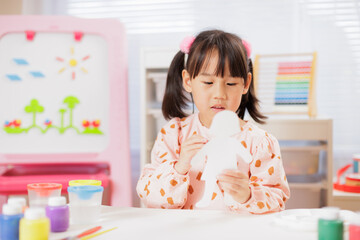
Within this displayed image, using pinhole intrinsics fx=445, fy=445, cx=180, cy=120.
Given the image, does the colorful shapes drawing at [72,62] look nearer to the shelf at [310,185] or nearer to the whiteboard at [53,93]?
the whiteboard at [53,93]

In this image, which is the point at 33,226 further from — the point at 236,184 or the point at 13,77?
the point at 13,77

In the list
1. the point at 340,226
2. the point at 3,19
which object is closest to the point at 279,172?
the point at 340,226

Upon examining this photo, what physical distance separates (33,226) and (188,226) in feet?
0.90

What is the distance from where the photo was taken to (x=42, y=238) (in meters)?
0.70

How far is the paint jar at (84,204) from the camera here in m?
0.84

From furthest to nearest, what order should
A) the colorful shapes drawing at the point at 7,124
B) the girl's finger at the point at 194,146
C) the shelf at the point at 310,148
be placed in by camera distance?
the shelf at the point at 310,148
the colorful shapes drawing at the point at 7,124
the girl's finger at the point at 194,146

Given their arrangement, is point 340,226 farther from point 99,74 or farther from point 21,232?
point 99,74

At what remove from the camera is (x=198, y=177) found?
3.82 ft

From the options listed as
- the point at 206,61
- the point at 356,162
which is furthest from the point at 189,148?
the point at 356,162

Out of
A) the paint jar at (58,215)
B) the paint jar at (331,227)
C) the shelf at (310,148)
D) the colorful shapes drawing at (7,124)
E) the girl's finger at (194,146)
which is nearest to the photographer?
the paint jar at (331,227)

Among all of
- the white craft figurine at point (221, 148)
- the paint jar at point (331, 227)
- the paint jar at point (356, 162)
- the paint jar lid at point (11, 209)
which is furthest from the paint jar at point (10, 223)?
the paint jar at point (356, 162)

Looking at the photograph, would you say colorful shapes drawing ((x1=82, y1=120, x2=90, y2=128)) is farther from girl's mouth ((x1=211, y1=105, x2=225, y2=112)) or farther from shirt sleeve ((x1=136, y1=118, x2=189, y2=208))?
girl's mouth ((x1=211, y1=105, x2=225, y2=112))

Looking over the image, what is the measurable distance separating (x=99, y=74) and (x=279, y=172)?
3.19 feet

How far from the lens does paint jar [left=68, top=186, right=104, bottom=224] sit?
2.76ft
